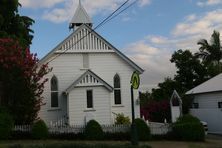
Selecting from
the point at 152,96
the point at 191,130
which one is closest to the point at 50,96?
the point at 191,130

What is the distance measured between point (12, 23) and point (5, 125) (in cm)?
1228

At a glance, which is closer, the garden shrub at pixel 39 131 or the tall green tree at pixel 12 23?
the garden shrub at pixel 39 131

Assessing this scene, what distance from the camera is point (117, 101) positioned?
36.3 meters

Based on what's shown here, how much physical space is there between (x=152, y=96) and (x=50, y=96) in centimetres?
2430

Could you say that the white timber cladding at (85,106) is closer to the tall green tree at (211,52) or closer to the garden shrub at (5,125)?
the garden shrub at (5,125)

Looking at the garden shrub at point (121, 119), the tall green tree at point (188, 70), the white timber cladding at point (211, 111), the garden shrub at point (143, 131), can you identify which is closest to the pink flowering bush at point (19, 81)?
the garden shrub at point (121, 119)

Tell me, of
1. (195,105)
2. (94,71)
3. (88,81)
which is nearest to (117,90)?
(94,71)

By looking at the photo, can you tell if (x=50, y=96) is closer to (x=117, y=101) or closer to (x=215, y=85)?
(x=117, y=101)

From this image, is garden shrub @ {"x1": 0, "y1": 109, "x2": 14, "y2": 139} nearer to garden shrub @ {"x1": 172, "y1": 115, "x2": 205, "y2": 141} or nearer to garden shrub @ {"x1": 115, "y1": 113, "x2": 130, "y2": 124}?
garden shrub @ {"x1": 115, "y1": 113, "x2": 130, "y2": 124}

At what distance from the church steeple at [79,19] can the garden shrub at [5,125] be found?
45.3ft

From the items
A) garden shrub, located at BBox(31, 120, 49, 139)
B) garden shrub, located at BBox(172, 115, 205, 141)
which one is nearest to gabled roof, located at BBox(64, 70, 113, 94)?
garden shrub, located at BBox(31, 120, 49, 139)

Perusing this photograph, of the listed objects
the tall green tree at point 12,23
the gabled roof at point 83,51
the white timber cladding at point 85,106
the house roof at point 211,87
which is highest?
the tall green tree at point 12,23

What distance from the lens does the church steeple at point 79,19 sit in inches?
1560

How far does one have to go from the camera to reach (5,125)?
90.3 feet
